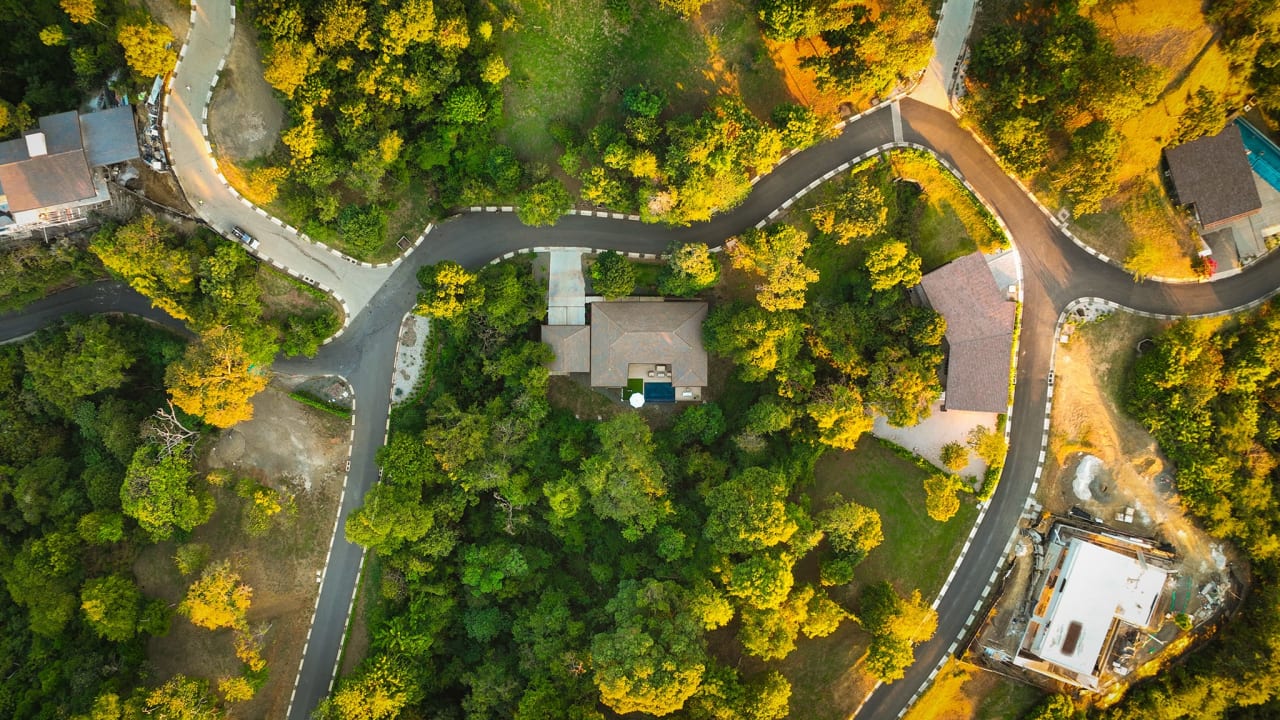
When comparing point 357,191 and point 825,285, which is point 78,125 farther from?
point 825,285

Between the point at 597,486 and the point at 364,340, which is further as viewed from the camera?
the point at 364,340

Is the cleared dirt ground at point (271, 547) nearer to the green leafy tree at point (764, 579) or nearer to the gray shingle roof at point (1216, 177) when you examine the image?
the green leafy tree at point (764, 579)

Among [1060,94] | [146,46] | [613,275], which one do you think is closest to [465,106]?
[613,275]

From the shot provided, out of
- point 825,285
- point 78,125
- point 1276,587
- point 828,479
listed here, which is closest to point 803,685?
point 828,479

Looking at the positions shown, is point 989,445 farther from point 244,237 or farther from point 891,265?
point 244,237

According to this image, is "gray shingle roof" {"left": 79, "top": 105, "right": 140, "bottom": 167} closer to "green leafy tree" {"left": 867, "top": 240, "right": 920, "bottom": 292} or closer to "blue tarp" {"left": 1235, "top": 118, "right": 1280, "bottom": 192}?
"green leafy tree" {"left": 867, "top": 240, "right": 920, "bottom": 292}

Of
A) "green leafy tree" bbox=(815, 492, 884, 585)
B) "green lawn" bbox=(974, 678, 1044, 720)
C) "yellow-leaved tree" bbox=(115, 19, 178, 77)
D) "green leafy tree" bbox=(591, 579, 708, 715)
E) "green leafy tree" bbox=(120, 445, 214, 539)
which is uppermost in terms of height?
"yellow-leaved tree" bbox=(115, 19, 178, 77)

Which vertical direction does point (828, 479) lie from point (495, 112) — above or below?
below

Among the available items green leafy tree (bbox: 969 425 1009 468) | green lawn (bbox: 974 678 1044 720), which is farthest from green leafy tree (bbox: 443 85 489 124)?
green lawn (bbox: 974 678 1044 720)
